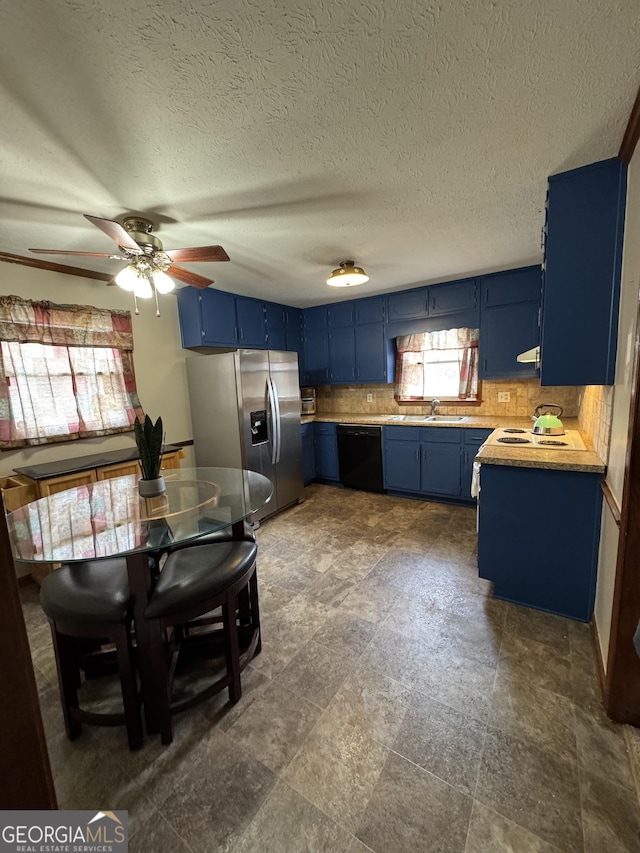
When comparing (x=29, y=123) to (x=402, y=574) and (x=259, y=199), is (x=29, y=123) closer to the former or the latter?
(x=259, y=199)

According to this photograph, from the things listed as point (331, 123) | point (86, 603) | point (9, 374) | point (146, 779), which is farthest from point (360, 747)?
point (9, 374)

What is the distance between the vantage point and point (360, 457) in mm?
4230

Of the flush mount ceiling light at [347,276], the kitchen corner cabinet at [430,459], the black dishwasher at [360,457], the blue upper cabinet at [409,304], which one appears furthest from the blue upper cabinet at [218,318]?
the kitchen corner cabinet at [430,459]

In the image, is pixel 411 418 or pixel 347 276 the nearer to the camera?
pixel 347 276

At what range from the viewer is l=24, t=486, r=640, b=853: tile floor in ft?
3.58

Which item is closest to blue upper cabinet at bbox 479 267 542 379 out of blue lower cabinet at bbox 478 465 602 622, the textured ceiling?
the textured ceiling

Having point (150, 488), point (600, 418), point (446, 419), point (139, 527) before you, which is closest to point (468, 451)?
point (446, 419)

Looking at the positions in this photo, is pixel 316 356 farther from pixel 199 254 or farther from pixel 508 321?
pixel 199 254

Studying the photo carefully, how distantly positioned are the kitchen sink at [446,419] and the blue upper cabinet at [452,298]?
1149 millimetres

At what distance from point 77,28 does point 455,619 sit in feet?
9.40

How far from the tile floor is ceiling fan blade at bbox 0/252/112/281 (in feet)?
8.14

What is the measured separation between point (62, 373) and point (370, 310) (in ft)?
10.6

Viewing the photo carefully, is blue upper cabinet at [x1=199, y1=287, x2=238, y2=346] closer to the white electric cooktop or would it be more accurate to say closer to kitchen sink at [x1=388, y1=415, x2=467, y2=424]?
kitchen sink at [x1=388, y1=415, x2=467, y2=424]

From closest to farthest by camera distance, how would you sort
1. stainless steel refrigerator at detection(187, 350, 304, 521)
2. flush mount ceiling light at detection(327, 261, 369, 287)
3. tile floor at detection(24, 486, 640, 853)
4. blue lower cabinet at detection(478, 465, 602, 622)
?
tile floor at detection(24, 486, 640, 853)
blue lower cabinet at detection(478, 465, 602, 622)
flush mount ceiling light at detection(327, 261, 369, 287)
stainless steel refrigerator at detection(187, 350, 304, 521)
